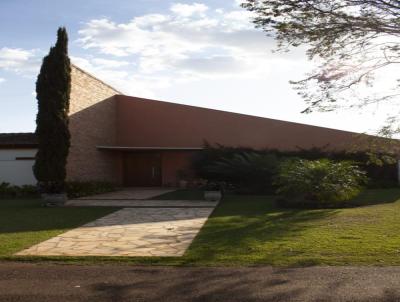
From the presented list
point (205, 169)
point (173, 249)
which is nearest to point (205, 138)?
point (205, 169)

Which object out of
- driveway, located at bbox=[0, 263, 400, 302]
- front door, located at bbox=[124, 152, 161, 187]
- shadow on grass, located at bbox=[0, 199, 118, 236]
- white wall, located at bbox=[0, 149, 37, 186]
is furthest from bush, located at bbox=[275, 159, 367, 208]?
front door, located at bbox=[124, 152, 161, 187]

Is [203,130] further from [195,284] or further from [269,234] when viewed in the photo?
[195,284]

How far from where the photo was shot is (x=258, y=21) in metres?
9.72

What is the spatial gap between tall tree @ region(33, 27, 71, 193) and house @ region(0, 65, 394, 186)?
17.2 feet

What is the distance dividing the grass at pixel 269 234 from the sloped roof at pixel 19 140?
8355 millimetres

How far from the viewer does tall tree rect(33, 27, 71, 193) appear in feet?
60.8

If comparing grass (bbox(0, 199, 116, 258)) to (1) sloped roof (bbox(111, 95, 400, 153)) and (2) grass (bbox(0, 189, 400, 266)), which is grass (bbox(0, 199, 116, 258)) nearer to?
(2) grass (bbox(0, 189, 400, 266))

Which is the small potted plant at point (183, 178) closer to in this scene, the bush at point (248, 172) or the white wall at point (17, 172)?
the bush at point (248, 172)

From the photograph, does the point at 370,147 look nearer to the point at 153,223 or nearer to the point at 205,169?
the point at 153,223

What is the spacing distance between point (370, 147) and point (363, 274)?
733 cm

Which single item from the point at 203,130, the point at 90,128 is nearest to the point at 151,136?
the point at 203,130

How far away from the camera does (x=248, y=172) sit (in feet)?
72.1

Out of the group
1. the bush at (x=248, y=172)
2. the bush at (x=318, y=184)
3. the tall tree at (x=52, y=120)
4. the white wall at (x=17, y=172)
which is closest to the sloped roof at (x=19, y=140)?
the white wall at (x=17, y=172)

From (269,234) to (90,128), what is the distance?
17210mm
